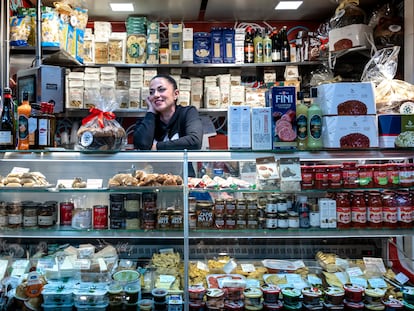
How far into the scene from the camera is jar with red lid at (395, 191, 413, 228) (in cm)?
210

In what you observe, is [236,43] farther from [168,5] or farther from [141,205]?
[141,205]

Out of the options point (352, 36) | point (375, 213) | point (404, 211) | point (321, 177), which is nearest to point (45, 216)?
point (321, 177)

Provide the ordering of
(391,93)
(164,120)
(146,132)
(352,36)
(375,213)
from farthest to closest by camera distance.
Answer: (352,36) < (164,120) < (146,132) < (391,93) < (375,213)

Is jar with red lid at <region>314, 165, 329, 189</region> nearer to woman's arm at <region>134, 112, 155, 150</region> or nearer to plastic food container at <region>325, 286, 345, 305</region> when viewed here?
plastic food container at <region>325, 286, 345, 305</region>

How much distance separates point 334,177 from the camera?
210 centimetres

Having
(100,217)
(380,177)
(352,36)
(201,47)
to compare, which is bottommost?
(100,217)

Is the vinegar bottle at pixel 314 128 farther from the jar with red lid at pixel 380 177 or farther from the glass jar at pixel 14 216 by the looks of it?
the glass jar at pixel 14 216

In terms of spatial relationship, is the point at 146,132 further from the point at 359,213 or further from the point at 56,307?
the point at 359,213

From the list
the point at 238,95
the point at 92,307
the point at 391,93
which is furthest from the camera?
the point at 238,95

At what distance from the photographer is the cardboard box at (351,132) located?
2.10 m

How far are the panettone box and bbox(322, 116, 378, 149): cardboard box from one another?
0.11 ft

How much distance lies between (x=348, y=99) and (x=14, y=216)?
1.75 meters

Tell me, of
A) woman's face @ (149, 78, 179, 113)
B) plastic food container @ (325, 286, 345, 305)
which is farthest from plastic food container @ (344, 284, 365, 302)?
woman's face @ (149, 78, 179, 113)

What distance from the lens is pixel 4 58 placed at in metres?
3.57
